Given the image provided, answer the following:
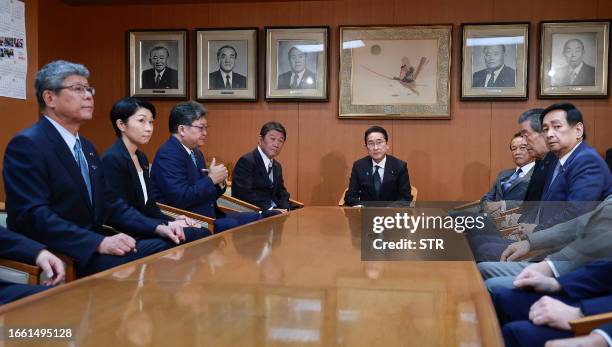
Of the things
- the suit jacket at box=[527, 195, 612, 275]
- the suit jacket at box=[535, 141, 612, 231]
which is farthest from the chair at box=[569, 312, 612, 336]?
the suit jacket at box=[535, 141, 612, 231]

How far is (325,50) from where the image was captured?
240 inches

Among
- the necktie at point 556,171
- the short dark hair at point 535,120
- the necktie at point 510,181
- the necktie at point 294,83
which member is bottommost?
the necktie at point 510,181

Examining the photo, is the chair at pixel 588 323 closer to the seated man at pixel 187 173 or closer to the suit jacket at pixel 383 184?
the seated man at pixel 187 173

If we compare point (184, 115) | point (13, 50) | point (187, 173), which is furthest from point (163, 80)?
point (187, 173)

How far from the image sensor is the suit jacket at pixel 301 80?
614 cm

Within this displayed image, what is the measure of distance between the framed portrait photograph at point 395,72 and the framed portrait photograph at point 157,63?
196cm

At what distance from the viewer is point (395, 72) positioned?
602cm

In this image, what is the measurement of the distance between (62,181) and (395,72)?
443cm

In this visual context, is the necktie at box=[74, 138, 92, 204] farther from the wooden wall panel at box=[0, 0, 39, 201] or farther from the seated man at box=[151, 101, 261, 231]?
the wooden wall panel at box=[0, 0, 39, 201]

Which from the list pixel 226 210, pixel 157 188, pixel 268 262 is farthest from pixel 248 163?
pixel 268 262

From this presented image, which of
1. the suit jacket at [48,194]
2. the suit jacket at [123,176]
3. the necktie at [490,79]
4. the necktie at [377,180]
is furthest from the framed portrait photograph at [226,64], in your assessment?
the suit jacket at [48,194]

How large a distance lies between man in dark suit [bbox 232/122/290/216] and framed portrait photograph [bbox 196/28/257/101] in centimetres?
159

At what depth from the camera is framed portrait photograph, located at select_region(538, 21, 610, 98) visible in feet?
18.6

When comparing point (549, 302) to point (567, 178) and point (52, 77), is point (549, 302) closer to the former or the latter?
point (567, 178)
